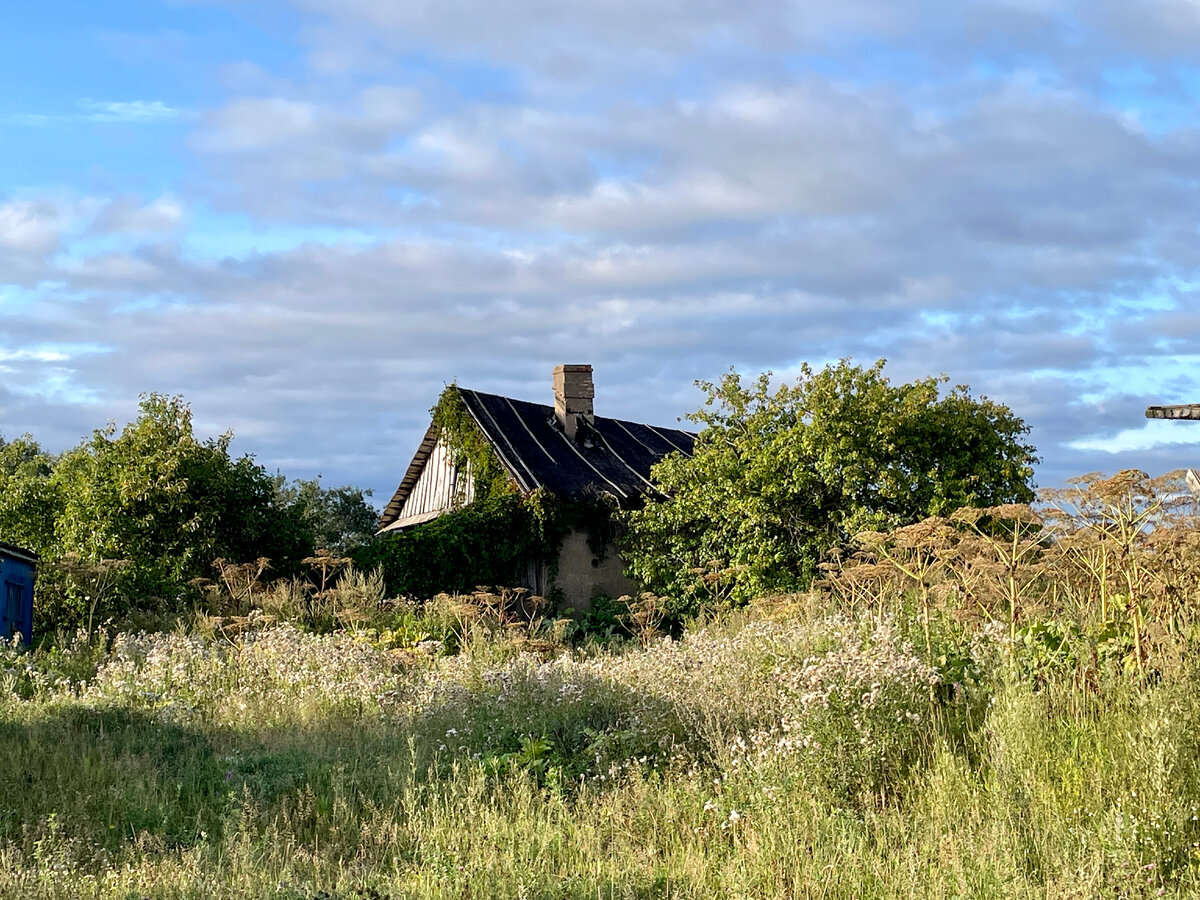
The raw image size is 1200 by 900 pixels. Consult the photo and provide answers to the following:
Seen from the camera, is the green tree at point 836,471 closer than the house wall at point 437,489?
Yes

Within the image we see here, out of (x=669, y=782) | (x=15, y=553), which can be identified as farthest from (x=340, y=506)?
(x=669, y=782)

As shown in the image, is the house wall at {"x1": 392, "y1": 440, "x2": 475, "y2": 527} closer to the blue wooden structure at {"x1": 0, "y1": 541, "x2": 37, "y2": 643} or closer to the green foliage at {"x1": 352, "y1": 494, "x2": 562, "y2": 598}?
the green foliage at {"x1": 352, "y1": 494, "x2": 562, "y2": 598}

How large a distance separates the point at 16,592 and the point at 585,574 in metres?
11.1

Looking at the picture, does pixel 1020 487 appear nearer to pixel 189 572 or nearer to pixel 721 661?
pixel 721 661

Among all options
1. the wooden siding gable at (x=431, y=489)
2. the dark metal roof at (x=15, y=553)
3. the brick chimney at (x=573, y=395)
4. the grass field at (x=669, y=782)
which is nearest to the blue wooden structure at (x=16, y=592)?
the dark metal roof at (x=15, y=553)

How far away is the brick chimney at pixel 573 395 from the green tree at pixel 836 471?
277 inches

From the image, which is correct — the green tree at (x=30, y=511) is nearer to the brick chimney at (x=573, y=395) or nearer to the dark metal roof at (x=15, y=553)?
the dark metal roof at (x=15, y=553)

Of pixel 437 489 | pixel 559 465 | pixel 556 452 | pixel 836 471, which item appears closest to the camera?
pixel 836 471

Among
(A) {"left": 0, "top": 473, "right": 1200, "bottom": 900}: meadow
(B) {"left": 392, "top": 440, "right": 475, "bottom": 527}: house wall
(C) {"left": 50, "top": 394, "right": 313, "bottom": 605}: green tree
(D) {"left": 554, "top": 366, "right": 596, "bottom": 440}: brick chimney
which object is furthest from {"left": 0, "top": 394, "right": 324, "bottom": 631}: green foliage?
(A) {"left": 0, "top": 473, "right": 1200, "bottom": 900}: meadow

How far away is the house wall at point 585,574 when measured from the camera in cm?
2298

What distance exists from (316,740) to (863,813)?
4.38 meters

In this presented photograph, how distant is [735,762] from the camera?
664 centimetres

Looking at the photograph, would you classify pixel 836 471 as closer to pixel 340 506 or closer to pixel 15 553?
pixel 15 553

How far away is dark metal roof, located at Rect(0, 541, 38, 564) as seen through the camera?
1540cm
